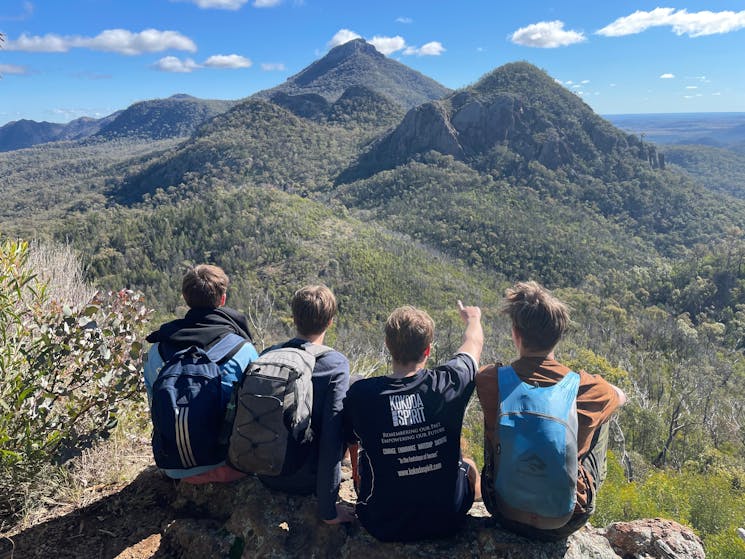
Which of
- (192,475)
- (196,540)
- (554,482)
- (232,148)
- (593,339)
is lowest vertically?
(593,339)

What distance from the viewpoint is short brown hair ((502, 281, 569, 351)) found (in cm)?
271

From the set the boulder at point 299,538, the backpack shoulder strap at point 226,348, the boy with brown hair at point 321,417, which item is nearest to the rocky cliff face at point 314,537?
the boulder at point 299,538

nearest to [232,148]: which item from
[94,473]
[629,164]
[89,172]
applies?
[89,172]

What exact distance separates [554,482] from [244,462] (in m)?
1.77

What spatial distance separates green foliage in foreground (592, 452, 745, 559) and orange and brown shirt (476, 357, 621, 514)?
7.44 feet

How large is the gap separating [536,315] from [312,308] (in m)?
1.40

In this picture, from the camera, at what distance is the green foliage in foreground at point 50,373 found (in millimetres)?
3070

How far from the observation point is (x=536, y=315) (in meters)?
2.73

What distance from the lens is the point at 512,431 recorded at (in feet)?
8.46

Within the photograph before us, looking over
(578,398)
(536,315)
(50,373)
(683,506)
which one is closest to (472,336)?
(536,315)

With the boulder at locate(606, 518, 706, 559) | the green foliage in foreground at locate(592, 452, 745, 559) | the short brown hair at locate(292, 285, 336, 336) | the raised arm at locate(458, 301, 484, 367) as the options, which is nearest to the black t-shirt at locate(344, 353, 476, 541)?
the raised arm at locate(458, 301, 484, 367)

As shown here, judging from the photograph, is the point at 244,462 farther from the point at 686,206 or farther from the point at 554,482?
the point at 686,206

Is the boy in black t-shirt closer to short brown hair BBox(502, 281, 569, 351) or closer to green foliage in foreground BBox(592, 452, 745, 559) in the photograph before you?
short brown hair BBox(502, 281, 569, 351)

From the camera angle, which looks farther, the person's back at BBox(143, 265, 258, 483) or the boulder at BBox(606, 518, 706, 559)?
the boulder at BBox(606, 518, 706, 559)
